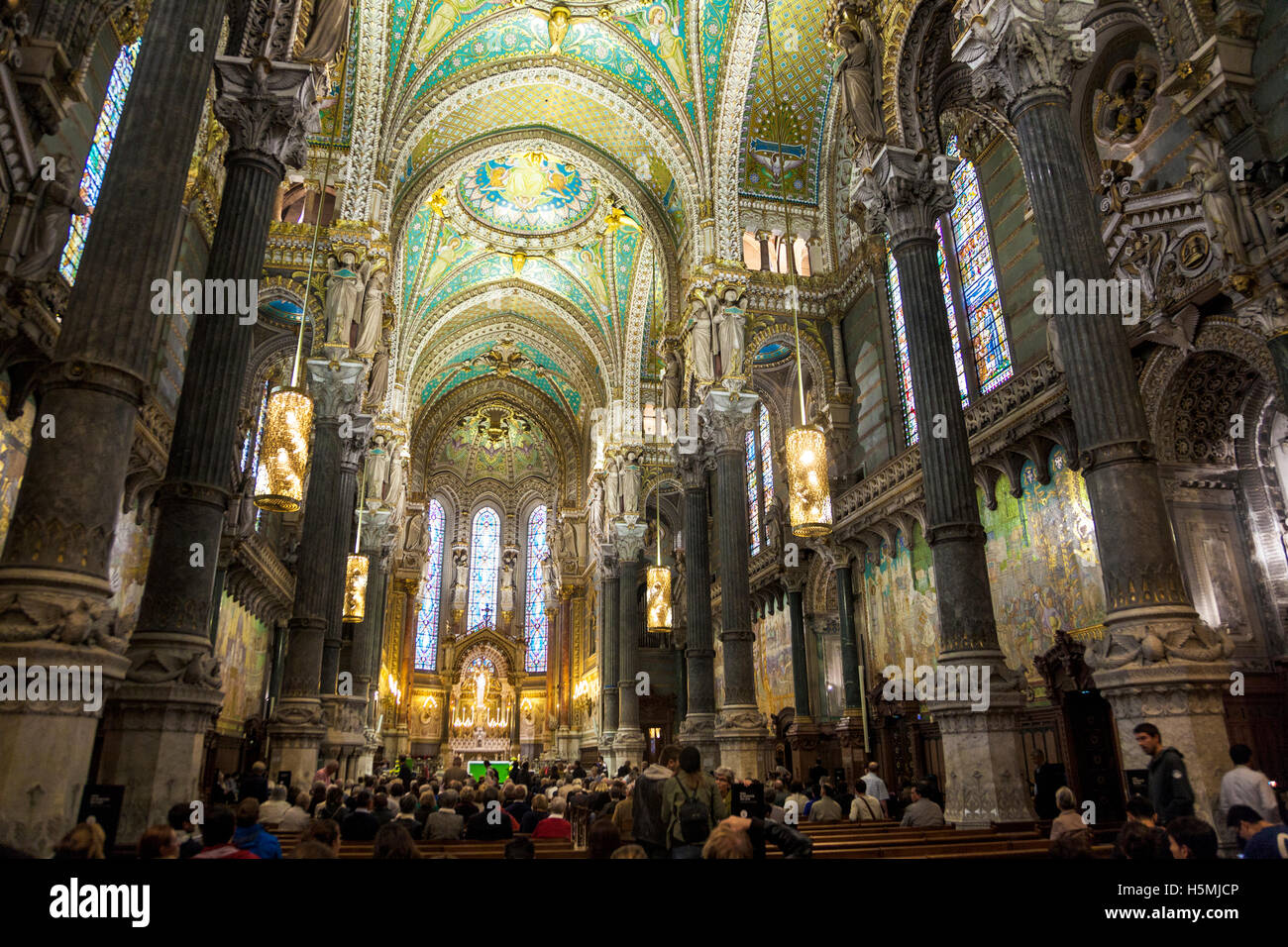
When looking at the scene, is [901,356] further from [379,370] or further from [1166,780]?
[1166,780]

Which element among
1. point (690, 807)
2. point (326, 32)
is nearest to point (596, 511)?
point (326, 32)

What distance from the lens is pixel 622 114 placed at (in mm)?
19047

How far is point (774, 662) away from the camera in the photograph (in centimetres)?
2225

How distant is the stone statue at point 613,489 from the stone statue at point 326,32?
16376mm

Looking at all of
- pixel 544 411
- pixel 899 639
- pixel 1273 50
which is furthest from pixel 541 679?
pixel 1273 50

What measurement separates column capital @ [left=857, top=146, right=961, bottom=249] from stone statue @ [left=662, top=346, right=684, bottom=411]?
9668 millimetres

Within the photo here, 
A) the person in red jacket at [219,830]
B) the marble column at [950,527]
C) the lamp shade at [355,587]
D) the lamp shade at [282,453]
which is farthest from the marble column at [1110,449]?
the lamp shade at [355,587]

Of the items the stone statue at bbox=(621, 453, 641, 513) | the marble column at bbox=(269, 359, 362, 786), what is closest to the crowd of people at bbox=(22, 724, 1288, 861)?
the marble column at bbox=(269, 359, 362, 786)

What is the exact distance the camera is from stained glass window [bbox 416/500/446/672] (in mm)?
37625

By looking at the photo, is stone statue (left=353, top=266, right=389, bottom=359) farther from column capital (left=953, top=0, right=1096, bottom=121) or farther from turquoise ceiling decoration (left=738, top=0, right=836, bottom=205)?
column capital (left=953, top=0, right=1096, bottom=121)

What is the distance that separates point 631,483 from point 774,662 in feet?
21.8

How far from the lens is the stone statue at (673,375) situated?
765 inches

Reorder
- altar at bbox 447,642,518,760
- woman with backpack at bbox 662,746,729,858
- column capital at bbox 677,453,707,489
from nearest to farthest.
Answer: woman with backpack at bbox 662,746,729,858 < column capital at bbox 677,453,707,489 < altar at bbox 447,642,518,760

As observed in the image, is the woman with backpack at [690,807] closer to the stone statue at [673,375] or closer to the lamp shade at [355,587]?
the stone statue at [673,375]
